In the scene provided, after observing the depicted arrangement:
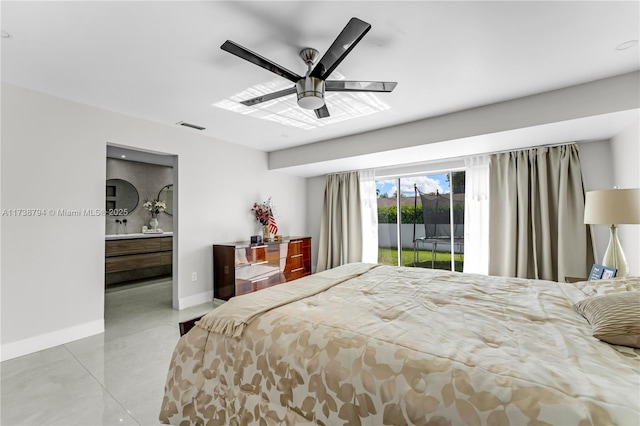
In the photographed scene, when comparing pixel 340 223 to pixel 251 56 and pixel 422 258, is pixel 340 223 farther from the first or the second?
pixel 251 56

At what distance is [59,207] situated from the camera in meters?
2.98

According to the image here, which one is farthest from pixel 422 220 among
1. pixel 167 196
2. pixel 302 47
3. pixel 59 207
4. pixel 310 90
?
pixel 167 196

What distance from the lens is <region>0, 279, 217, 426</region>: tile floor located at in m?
1.84

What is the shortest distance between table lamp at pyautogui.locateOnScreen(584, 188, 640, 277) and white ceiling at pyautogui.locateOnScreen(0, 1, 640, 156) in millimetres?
1128

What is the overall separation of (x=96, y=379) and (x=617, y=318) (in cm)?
330

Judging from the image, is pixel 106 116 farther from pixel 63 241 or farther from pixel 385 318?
pixel 385 318

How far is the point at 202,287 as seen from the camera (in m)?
4.30

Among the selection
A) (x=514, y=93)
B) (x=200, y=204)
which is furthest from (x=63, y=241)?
(x=514, y=93)

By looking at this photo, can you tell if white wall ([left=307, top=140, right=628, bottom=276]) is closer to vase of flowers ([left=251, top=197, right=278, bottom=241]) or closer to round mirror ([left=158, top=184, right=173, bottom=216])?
vase of flowers ([left=251, top=197, right=278, bottom=241])

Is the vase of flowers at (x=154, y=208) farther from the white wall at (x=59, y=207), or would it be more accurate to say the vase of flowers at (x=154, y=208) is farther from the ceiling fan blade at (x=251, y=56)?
the ceiling fan blade at (x=251, y=56)

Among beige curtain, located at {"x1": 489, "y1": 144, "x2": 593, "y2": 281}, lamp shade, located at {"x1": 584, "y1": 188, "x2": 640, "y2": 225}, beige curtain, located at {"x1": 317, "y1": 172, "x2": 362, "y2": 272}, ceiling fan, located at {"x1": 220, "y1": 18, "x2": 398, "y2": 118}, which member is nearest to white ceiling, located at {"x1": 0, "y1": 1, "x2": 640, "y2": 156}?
ceiling fan, located at {"x1": 220, "y1": 18, "x2": 398, "y2": 118}

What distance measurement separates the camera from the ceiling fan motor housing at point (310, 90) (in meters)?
2.17

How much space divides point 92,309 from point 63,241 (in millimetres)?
807

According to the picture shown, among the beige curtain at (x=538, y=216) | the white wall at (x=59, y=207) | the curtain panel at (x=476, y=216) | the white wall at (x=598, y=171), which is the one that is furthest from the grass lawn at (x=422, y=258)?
the white wall at (x=59, y=207)
